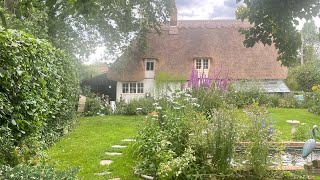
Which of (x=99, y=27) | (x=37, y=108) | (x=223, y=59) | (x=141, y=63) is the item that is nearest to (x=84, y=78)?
(x=141, y=63)

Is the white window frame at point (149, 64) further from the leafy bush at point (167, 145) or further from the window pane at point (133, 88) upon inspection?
the leafy bush at point (167, 145)

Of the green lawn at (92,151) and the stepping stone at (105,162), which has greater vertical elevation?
the green lawn at (92,151)

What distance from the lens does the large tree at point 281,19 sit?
4.24m

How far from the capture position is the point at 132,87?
2258 cm

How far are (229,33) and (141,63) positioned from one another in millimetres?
6849

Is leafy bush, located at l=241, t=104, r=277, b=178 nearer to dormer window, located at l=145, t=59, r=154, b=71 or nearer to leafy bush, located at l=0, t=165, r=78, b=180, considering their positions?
leafy bush, located at l=0, t=165, r=78, b=180

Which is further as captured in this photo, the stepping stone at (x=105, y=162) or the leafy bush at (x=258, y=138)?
the stepping stone at (x=105, y=162)

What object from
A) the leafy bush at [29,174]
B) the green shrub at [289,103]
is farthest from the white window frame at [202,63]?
the leafy bush at [29,174]

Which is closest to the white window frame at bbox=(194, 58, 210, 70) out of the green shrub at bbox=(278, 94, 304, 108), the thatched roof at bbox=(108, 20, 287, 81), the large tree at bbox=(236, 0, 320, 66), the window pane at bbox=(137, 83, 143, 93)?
the thatched roof at bbox=(108, 20, 287, 81)

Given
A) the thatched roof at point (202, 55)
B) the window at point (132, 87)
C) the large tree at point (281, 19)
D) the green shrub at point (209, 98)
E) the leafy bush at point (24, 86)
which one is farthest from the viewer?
the window at point (132, 87)

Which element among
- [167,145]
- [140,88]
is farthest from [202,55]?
[167,145]

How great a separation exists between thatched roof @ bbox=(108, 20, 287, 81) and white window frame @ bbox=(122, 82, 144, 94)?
2.27ft

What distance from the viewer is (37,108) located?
5520mm

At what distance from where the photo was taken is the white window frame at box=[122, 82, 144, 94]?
73.7 feet
